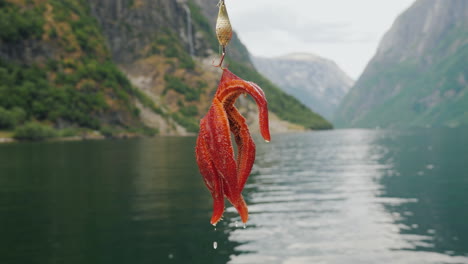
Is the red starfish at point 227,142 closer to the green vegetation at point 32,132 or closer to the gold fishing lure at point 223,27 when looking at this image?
→ the gold fishing lure at point 223,27

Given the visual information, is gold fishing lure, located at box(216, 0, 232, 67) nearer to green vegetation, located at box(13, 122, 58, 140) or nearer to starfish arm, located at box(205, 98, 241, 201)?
starfish arm, located at box(205, 98, 241, 201)

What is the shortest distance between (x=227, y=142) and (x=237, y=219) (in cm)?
4062

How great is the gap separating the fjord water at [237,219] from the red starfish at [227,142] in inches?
1099

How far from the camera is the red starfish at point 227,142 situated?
2340mm

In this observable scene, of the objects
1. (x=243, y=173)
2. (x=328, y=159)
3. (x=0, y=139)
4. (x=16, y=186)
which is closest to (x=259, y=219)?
(x=16, y=186)

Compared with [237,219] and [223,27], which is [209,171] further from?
[237,219]

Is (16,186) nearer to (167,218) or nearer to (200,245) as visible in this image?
(167,218)

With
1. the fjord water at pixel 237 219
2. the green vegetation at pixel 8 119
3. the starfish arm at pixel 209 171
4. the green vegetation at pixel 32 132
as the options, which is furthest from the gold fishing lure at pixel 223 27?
the green vegetation at pixel 8 119

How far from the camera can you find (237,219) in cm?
4222

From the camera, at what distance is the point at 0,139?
166 meters

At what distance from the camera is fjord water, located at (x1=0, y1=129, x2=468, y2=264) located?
101 feet

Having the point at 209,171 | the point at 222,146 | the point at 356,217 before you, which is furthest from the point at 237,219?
the point at 222,146

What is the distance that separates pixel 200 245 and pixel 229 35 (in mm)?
31925

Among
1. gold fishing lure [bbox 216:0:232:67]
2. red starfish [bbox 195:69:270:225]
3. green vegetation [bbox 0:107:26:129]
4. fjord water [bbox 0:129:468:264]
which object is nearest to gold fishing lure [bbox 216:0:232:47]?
gold fishing lure [bbox 216:0:232:67]
